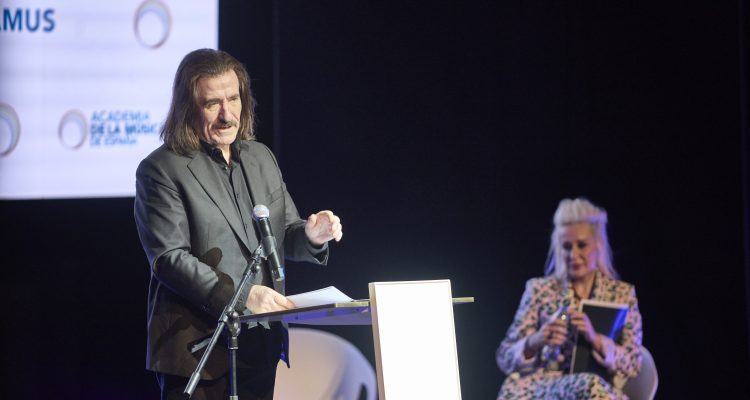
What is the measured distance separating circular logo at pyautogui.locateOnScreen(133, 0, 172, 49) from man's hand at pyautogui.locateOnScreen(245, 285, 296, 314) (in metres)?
2.37

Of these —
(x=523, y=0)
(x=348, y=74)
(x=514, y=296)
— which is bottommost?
(x=514, y=296)

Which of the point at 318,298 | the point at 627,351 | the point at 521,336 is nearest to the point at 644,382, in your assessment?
the point at 627,351

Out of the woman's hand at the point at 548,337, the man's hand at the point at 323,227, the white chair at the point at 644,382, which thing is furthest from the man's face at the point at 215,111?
the white chair at the point at 644,382

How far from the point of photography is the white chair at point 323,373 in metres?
3.78

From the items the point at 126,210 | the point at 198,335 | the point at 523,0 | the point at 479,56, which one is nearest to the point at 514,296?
the point at 479,56

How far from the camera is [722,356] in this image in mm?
4957

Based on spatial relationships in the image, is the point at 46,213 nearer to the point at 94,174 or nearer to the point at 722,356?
the point at 94,174

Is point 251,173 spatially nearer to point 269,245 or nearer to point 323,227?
point 323,227

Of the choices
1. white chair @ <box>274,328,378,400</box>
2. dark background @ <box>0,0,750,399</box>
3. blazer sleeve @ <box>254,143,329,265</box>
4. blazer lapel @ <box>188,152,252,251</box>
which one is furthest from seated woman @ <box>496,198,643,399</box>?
blazer lapel @ <box>188,152,252,251</box>

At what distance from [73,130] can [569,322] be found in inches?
105

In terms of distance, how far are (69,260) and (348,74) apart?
1739mm

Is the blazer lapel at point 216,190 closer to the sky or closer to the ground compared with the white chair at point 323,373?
closer to the sky

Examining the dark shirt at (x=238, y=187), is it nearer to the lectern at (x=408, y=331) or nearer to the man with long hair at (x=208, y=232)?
the man with long hair at (x=208, y=232)

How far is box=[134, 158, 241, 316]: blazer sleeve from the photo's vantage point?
2248 millimetres
